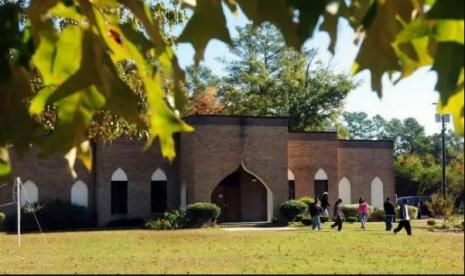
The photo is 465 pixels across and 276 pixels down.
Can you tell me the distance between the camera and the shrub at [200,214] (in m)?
32.5

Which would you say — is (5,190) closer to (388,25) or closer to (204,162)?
(204,162)

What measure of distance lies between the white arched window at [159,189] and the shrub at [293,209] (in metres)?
6.71

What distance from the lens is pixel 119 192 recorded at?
119 feet

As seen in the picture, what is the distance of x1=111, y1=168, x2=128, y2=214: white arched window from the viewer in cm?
3581

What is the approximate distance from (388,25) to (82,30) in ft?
2.87

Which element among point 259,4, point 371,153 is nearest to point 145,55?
point 259,4

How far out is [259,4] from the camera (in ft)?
6.07

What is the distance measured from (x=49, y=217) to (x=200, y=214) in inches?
294

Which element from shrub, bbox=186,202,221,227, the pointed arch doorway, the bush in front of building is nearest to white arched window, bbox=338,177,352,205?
the pointed arch doorway

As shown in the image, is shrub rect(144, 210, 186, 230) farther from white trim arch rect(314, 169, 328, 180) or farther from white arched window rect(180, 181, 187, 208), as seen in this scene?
white trim arch rect(314, 169, 328, 180)

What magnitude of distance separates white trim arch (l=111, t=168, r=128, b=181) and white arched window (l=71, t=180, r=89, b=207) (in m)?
1.66

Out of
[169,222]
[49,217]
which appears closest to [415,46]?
[169,222]

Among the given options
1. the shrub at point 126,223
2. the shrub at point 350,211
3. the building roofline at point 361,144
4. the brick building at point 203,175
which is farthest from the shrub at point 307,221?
the building roofline at point 361,144

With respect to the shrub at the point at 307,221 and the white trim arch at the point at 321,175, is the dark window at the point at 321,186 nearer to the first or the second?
the white trim arch at the point at 321,175
